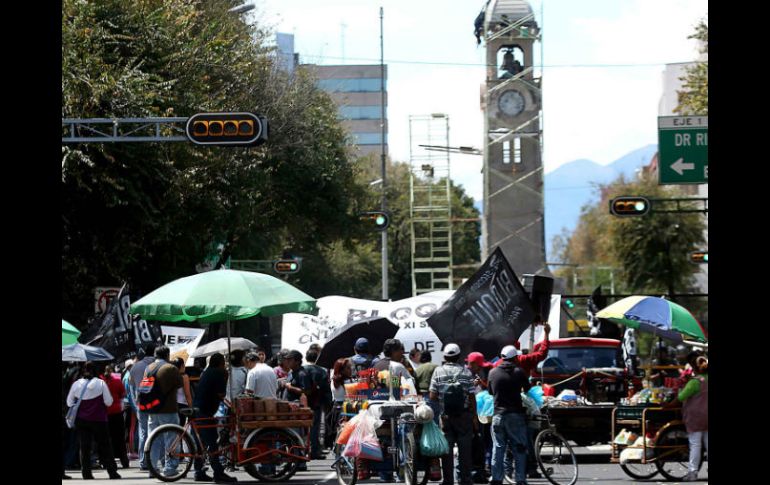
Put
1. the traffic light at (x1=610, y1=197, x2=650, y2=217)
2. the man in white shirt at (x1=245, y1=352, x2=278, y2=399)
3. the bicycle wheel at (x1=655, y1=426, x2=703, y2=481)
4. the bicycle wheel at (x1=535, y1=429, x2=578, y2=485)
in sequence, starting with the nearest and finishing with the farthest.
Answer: the bicycle wheel at (x1=535, y1=429, x2=578, y2=485) < the bicycle wheel at (x1=655, y1=426, x2=703, y2=481) < the man in white shirt at (x1=245, y1=352, x2=278, y2=399) < the traffic light at (x1=610, y1=197, x2=650, y2=217)

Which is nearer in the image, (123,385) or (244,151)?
(123,385)

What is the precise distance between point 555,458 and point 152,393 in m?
5.24

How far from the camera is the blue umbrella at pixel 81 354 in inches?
801

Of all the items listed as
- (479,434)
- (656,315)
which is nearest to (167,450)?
(479,434)

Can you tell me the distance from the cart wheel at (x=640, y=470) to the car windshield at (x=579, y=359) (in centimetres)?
730

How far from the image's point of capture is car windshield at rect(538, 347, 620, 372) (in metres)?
25.0

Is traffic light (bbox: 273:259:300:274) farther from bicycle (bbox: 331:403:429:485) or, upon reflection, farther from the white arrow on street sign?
bicycle (bbox: 331:403:429:485)

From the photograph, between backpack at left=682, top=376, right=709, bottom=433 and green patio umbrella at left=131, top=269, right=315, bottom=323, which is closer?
backpack at left=682, top=376, right=709, bottom=433

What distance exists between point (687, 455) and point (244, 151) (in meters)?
20.9

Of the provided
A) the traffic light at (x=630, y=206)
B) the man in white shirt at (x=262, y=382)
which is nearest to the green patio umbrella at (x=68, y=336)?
the man in white shirt at (x=262, y=382)

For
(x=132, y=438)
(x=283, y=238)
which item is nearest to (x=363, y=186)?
(x=283, y=238)

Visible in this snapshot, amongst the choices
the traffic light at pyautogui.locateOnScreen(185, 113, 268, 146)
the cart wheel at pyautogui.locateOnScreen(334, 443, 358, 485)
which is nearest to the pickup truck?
the cart wheel at pyautogui.locateOnScreen(334, 443, 358, 485)

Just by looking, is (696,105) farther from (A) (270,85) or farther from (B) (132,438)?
(B) (132,438)

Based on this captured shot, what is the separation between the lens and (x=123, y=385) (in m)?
21.6
